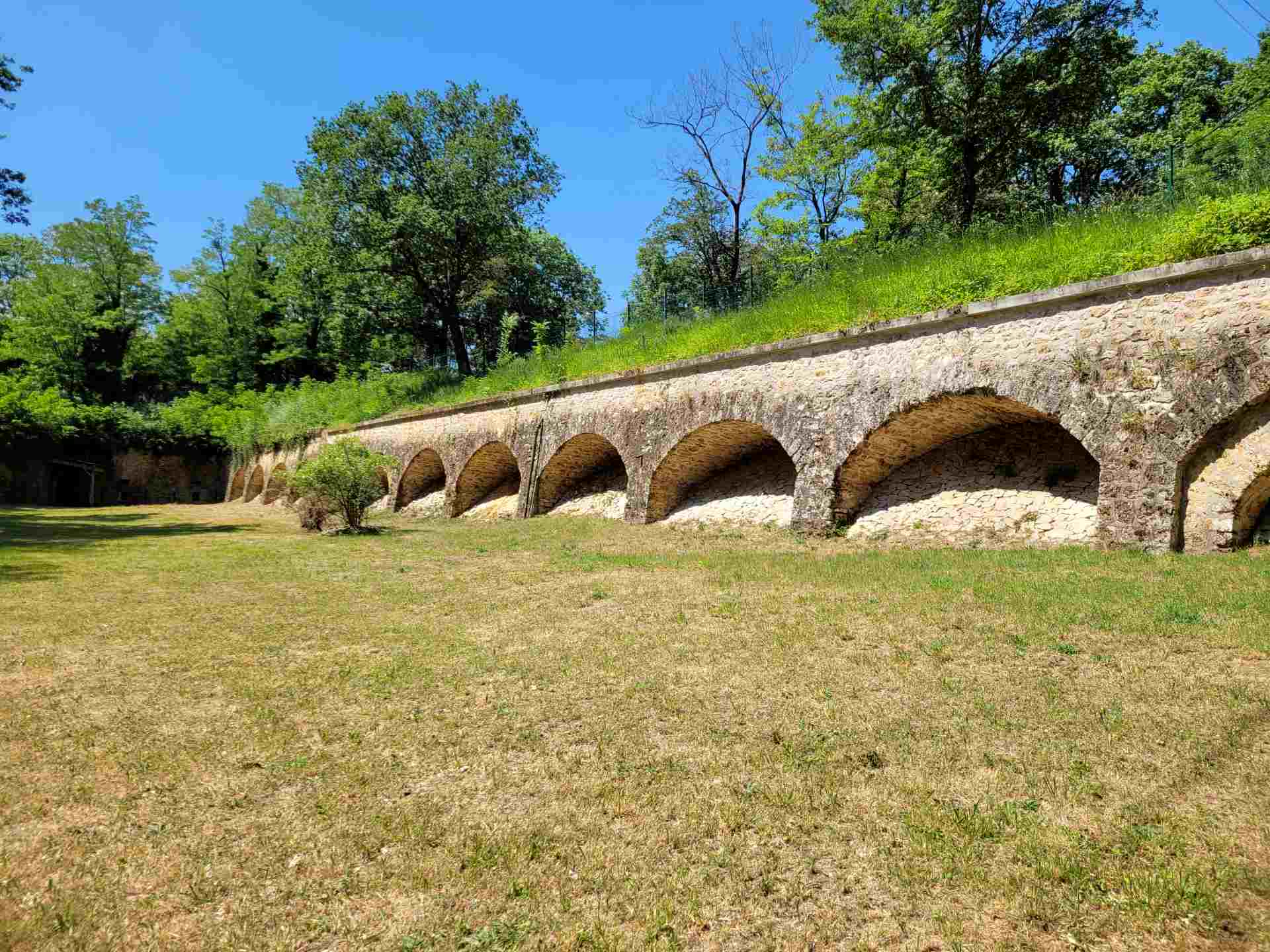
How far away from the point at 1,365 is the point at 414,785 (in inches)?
1667

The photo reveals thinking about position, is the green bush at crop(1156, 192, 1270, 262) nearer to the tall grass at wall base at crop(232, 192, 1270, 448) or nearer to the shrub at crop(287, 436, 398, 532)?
the tall grass at wall base at crop(232, 192, 1270, 448)

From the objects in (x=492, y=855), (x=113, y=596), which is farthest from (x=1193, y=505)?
(x=113, y=596)

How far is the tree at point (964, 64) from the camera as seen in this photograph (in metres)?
17.0

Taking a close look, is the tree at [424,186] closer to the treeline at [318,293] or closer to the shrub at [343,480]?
the treeline at [318,293]

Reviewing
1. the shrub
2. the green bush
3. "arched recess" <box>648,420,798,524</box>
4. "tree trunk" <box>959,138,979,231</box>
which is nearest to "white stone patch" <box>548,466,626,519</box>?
"arched recess" <box>648,420,798,524</box>

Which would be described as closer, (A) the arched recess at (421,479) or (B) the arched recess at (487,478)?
(B) the arched recess at (487,478)

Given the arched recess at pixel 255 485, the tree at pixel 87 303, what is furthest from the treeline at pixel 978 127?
the tree at pixel 87 303

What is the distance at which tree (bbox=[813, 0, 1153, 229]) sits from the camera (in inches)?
671

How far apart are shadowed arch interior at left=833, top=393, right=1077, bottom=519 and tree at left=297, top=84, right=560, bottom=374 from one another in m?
19.8

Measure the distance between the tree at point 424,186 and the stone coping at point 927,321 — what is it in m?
11.7

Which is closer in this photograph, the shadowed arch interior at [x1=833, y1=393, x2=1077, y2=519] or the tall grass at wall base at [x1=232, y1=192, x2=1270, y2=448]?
the tall grass at wall base at [x1=232, y1=192, x2=1270, y2=448]

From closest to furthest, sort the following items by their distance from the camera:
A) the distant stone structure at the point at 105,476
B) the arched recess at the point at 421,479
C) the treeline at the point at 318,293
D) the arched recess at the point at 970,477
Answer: the arched recess at the point at 970,477 < the arched recess at the point at 421,479 < the treeline at the point at 318,293 < the distant stone structure at the point at 105,476

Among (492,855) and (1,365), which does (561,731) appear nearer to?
(492,855)

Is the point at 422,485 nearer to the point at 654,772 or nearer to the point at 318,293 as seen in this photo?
the point at 318,293
